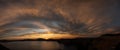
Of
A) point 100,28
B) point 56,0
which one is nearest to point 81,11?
point 56,0

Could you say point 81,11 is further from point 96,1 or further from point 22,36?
point 22,36

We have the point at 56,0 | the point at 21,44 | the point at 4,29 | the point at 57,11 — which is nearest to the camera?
the point at 56,0

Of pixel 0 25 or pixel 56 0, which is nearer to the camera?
pixel 56 0

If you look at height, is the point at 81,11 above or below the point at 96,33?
above

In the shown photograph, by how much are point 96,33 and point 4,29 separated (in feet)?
2.43

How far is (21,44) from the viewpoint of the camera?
1926mm

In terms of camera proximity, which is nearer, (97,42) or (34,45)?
(97,42)

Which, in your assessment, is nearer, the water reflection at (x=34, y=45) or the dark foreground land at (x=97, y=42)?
the dark foreground land at (x=97, y=42)

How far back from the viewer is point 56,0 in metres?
1.00

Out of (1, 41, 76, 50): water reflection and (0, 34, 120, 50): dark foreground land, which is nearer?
(0, 34, 120, 50): dark foreground land

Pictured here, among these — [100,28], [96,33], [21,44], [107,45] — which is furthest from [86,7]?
[21,44]

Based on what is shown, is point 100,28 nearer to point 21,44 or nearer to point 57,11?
point 57,11

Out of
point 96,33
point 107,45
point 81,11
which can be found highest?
point 81,11

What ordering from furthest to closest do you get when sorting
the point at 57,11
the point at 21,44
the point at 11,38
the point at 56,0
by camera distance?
the point at 21,44
the point at 11,38
the point at 57,11
the point at 56,0
